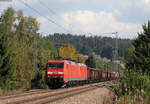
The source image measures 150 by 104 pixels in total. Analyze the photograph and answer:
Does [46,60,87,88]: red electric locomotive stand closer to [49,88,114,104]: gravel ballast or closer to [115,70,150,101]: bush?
[49,88,114,104]: gravel ballast

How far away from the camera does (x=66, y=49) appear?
110 metres

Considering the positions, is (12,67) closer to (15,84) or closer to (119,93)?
(15,84)

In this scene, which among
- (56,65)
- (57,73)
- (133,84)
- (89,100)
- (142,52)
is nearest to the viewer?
(133,84)

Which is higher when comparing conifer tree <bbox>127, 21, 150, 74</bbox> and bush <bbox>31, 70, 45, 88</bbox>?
conifer tree <bbox>127, 21, 150, 74</bbox>

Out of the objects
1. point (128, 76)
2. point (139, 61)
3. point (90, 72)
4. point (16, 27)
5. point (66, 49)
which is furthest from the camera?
point (66, 49)

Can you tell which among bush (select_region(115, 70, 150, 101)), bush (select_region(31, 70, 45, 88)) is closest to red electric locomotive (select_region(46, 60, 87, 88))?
bush (select_region(31, 70, 45, 88))

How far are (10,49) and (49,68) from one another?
921cm

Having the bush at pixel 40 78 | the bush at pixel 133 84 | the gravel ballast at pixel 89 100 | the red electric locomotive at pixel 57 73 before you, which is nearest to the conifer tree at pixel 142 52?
the red electric locomotive at pixel 57 73

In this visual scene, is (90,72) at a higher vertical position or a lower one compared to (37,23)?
lower

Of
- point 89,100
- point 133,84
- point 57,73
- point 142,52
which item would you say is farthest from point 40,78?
point 133,84

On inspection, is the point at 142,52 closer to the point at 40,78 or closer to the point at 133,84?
the point at 40,78

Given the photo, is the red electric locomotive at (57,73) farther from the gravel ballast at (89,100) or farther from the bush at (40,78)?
the gravel ballast at (89,100)

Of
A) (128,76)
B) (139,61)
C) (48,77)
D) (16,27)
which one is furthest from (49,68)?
(16,27)

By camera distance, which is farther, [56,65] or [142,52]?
[142,52]
